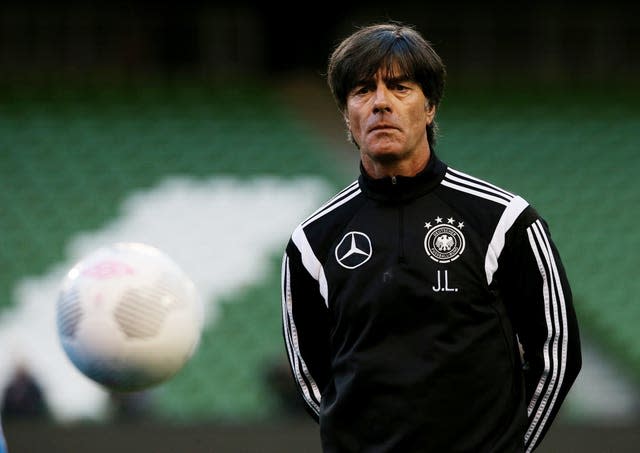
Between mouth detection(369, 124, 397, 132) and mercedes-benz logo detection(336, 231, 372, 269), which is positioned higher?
mouth detection(369, 124, 397, 132)

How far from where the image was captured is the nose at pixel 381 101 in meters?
3.05

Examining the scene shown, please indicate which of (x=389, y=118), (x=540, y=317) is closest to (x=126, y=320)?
(x=389, y=118)

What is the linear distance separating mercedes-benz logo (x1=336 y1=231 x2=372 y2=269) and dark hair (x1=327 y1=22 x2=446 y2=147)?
1.38 ft

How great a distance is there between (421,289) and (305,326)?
0.51 m

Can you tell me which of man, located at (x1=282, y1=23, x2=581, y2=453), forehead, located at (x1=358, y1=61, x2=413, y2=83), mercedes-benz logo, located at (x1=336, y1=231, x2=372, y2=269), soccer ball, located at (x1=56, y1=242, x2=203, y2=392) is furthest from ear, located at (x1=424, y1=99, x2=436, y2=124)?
soccer ball, located at (x1=56, y1=242, x2=203, y2=392)

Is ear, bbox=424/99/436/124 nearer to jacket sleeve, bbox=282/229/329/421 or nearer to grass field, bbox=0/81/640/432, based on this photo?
jacket sleeve, bbox=282/229/329/421

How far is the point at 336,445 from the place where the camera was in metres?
3.01

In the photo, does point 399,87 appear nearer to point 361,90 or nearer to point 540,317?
point 361,90

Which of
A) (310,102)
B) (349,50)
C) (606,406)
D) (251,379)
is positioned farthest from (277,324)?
(349,50)

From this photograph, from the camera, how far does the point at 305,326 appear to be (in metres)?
3.31

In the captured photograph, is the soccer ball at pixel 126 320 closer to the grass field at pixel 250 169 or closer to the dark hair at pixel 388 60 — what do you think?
the dark hair at pixel 388 60

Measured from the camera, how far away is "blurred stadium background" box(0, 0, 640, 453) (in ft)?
27.7

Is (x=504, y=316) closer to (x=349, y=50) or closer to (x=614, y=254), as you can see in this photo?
(x=349, y=50)

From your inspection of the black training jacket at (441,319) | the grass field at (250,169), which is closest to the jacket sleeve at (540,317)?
the black training jacket at (441,319)
